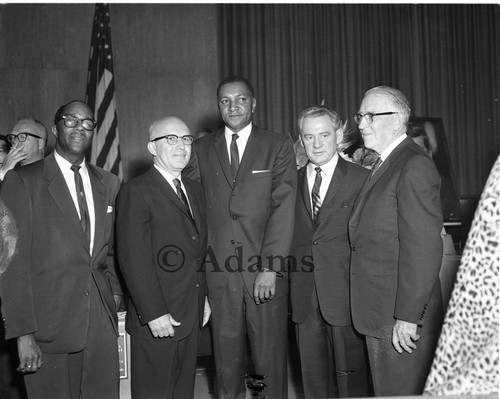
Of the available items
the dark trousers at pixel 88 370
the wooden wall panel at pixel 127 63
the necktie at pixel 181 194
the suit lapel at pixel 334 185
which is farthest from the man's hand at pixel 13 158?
the wooden wall panel at pixel 127 63

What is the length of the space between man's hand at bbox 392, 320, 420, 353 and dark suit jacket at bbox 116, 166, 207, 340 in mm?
1064

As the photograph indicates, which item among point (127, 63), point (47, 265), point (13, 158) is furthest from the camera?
point (127, 63)

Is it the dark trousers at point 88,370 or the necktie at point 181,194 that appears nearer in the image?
the dark trousers at point 88,370

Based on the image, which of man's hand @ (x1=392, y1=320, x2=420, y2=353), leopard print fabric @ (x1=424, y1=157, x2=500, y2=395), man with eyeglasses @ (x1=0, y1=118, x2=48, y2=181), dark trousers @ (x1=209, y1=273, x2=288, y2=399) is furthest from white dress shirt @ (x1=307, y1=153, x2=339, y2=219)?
leopard print fabric @ (x1=424, y1=157, x2=500, y2=395)

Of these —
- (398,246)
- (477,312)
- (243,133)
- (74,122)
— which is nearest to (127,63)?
(243,133)

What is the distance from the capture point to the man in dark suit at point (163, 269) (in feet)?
9.21

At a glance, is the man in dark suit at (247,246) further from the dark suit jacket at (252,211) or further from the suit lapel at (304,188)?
the suit lapel at (304,188)

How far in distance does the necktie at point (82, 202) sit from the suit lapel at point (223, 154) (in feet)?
2.68

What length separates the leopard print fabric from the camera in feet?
3.34

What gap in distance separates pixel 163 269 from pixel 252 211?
23.6 inches

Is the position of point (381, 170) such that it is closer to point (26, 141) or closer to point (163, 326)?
point (163, 326)

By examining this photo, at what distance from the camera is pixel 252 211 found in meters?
3.09

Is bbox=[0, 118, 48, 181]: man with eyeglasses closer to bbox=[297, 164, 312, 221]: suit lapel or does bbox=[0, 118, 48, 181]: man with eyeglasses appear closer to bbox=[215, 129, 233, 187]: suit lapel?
bbox=[215, 129, 233, 187]: suit lapel

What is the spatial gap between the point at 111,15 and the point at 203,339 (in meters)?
5.52
